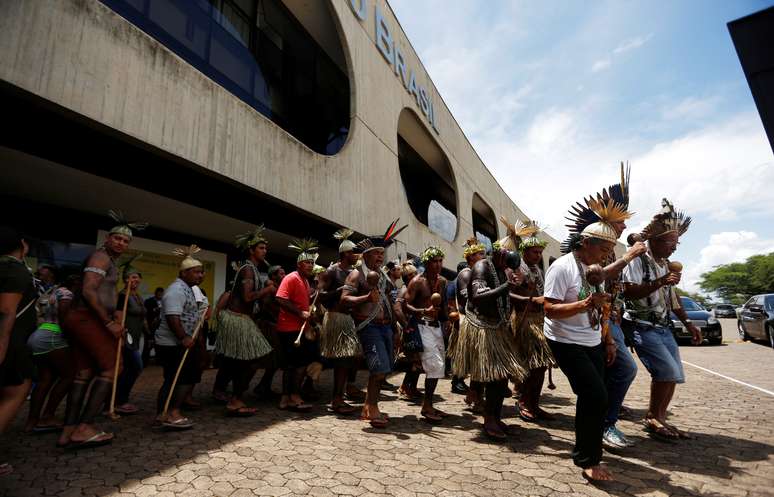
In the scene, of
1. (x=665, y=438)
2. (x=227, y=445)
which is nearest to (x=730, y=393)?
(x=665, y=438)

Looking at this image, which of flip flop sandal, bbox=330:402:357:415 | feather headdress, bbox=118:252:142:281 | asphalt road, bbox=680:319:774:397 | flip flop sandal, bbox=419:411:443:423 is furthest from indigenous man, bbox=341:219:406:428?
asphalt road, bbox=680:319:774:397

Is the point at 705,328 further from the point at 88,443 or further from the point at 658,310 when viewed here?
the point at 88,443

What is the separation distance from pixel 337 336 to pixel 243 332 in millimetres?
1072

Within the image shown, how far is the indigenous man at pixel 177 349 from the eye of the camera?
3.78m

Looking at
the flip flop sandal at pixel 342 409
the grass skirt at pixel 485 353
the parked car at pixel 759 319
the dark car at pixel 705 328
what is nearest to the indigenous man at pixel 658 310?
the grass skirt at pixel 485 353

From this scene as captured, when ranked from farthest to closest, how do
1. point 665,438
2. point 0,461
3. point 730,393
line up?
point 730,393
point 665,438
point 0,461

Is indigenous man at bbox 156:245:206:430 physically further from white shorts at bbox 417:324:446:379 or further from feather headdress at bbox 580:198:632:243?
feather headdress at bbox 580:198:632:243

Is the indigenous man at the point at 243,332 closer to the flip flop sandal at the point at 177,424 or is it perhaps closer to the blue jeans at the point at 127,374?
the flip flop sandal at the point at 177,424

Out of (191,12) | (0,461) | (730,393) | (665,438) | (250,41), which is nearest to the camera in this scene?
(0,461)

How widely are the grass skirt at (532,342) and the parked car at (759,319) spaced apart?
10835mm

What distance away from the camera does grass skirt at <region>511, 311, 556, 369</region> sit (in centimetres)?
417

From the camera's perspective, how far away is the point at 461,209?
19125mm

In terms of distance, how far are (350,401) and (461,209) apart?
591 inches

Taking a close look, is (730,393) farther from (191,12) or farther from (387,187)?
(191,12)
